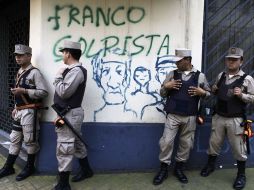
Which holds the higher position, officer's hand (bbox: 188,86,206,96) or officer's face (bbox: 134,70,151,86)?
officer's face (bbox: 134,70,151,86)

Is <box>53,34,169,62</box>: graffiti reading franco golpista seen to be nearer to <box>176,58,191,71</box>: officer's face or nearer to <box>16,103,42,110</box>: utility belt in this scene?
<box>176,58,191,71</box>: officer's face

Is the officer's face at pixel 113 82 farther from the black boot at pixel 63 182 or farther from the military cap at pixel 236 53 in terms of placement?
the military cap at pixel 236 53

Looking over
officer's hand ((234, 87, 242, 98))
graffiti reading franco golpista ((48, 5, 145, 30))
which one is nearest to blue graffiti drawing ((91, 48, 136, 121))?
graffiti reading franco golpista ((48, 5, 145, 30))

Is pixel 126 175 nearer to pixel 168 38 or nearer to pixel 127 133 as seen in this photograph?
pixel 127 133

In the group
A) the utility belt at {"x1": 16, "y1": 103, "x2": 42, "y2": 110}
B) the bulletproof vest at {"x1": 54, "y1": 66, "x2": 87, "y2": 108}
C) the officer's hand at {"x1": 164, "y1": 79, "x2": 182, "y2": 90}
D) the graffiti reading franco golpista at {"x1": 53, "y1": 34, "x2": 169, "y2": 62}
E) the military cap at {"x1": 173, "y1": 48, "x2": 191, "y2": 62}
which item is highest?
the graffiti reading franco golpista at {"x1": 53, "y1": 34, "x2": 169, "y2": 62}

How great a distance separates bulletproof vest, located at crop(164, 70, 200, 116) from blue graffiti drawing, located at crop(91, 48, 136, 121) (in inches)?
29.9

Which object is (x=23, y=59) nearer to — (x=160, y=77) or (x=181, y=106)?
(x=160, y=77)

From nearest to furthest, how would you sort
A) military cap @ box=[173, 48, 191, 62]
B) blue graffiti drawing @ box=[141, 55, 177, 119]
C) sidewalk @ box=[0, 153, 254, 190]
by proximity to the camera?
military cap @ box=[173, 48, 191, 62]
sidewalk @ box=[0, 153, 254, 190]
blue graffiti drawing @ box=[141, 55, 177, 119]

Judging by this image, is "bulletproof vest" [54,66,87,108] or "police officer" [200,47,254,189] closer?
"bulletproof vest" [54,66,87,108]

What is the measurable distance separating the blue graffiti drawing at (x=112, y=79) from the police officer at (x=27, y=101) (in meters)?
0.82

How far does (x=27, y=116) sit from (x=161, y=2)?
252 cm

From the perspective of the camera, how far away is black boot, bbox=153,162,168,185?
519 cm

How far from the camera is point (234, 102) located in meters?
5.03

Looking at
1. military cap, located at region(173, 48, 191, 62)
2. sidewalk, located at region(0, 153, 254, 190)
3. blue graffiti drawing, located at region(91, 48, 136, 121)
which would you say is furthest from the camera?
blue graffiti drawing, located at region(91, 48, 136, 121)
